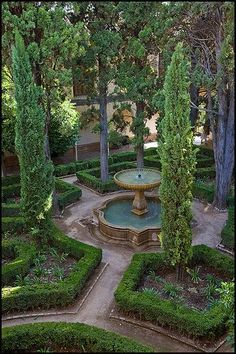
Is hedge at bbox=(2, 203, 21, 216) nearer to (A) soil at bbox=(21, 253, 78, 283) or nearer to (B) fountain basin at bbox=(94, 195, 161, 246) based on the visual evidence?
(B) fountain basin at bbox=(94, 195, 161, 246)

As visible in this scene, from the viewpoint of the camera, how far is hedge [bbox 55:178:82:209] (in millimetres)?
16516

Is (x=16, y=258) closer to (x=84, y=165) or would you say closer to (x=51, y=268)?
(x=51, y=268)

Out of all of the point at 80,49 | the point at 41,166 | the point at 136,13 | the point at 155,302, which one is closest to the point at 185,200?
the point at 155,302

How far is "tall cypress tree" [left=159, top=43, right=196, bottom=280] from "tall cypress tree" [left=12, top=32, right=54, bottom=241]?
385 cm

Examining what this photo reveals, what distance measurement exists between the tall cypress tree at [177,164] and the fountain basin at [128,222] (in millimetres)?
Result: 2885

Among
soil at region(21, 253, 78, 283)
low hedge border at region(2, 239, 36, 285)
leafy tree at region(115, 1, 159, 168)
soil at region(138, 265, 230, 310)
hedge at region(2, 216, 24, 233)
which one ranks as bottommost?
soil at region(138, 265, 230, 310)

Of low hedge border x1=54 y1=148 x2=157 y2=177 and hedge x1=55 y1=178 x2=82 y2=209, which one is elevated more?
low hedge border x1=54 y1=148 x2=157 y2=177

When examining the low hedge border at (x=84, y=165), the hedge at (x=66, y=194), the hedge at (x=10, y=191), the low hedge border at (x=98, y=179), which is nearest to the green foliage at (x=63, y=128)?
the low hedge border at (x=84, y=165)

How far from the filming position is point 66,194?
1681cm

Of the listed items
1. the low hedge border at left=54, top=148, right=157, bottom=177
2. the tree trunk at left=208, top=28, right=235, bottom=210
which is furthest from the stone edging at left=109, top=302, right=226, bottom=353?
the low hedge border at left=54, top=148, right=157, bottom=177

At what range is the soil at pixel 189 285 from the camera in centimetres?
1019

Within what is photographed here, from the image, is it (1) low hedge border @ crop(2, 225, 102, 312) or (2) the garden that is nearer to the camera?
(2) the garden

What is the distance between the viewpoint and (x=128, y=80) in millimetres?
16625

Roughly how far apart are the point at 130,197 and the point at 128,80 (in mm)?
5018
